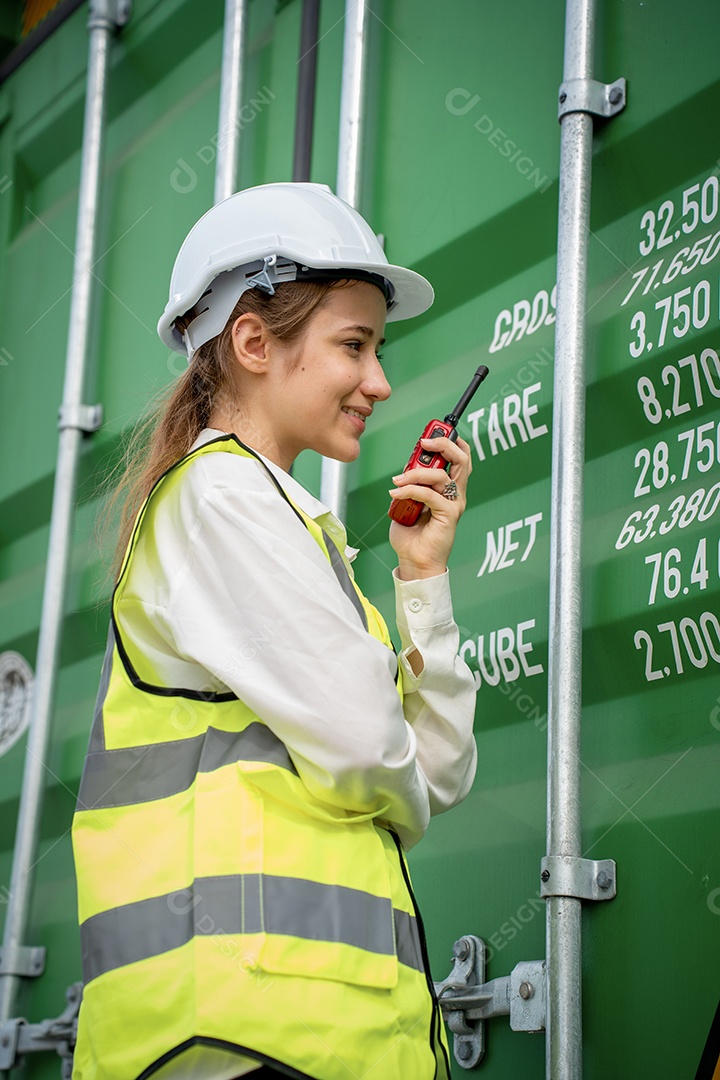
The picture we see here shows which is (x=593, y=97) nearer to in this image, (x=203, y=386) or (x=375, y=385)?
(x=375, y=385)

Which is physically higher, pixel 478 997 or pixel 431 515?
pixel 431 515

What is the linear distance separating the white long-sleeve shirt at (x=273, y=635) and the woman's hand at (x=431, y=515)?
7.5 inches

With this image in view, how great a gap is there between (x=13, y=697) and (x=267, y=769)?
2294 millimetres

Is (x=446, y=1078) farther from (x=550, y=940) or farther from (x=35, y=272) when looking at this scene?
(x=35, y=272)

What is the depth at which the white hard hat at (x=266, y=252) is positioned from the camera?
199 cm

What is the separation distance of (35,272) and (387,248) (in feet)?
5.30

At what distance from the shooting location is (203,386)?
2.07 metres

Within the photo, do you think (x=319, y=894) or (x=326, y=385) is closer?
(x=319, y=894)

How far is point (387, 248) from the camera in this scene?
2838mm

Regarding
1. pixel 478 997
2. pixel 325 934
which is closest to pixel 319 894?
pixel 325 934

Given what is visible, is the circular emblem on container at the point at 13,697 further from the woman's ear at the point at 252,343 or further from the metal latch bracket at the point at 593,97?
the metal latch bracket at the point at 593,97

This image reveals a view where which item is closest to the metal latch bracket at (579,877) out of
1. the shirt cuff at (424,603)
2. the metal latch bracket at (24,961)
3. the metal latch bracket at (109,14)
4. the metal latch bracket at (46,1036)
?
the shirt cuff at (424,603)

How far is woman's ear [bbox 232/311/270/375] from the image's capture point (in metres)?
1.97

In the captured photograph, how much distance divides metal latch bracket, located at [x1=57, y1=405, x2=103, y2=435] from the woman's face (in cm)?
171
